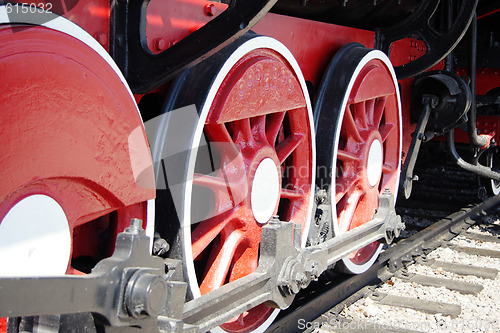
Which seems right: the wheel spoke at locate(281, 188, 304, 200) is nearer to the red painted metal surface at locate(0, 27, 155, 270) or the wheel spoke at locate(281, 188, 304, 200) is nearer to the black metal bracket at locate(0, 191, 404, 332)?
the black metal bracket at locate(0, 191, 404, 332)

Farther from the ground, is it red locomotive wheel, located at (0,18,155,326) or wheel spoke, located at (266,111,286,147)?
wheel spoke, located at (266,111,286,147)

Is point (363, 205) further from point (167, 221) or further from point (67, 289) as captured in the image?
point (67, 289)

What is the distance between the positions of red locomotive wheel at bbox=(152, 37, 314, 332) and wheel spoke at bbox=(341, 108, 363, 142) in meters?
0.50

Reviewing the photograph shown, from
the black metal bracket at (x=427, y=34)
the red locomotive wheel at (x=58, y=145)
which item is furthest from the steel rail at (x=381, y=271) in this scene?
the red locomotive wheel at (x=58, y=145)

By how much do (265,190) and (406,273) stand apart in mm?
1807

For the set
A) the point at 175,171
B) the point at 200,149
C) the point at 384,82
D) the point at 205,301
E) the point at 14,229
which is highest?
the point at 384,82

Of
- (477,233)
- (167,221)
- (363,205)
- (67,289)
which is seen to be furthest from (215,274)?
(477,233)

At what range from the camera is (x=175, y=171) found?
1.75 meters

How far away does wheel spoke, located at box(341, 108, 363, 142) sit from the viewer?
9.52ft

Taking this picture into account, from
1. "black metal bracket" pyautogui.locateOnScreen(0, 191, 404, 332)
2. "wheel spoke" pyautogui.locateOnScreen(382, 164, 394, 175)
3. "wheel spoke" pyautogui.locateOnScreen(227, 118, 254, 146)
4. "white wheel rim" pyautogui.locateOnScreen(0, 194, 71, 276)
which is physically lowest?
"black metal bracket" pyautogui.locateOnScreen(0, 191, 404, 332)

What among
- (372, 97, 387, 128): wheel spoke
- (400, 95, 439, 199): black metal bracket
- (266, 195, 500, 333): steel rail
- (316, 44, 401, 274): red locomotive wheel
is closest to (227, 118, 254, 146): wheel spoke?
(316, 44, 401, 274): red locomotive wheel

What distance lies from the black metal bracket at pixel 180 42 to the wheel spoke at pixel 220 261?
0.71 meters

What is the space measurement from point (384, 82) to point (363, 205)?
684mm

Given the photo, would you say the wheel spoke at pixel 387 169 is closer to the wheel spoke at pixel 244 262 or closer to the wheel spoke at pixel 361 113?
the wheel spoke at pixel 361 113
